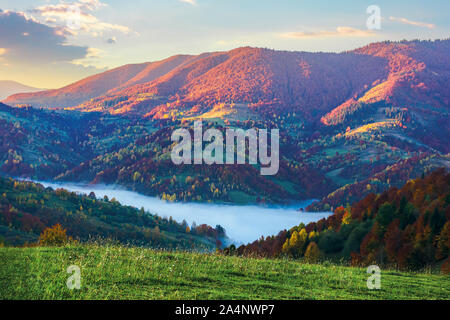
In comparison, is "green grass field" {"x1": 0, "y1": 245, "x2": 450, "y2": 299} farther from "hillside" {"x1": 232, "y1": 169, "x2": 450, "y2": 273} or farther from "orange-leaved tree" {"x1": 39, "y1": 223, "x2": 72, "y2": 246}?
"hillside" {"x1": 232, "y1": 169, "x2": 450, "y2": 273}

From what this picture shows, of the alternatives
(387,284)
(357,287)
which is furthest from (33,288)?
(387,284)

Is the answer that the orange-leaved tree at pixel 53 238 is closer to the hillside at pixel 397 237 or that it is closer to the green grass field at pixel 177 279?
the green grass field at pixel 177 279

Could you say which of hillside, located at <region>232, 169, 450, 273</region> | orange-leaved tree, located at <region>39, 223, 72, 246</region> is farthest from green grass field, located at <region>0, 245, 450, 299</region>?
hillside, located at <region>232, 169, 450, 273</region>

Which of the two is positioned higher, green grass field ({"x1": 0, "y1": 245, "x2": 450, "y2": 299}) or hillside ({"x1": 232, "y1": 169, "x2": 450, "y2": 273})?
green grass field ({"x1": 0, "y1": 245, "x2": 450, "y2": 299})

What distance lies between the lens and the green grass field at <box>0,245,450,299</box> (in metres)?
19.7

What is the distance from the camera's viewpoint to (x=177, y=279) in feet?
76.4

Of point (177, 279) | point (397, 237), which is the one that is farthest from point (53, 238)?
point (397, 237)

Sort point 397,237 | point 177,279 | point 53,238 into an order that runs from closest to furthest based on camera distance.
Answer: point 177,279 → point 53,238 → point 397,237

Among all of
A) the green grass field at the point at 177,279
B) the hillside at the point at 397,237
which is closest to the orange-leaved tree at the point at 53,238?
the green grass field at the point at 177,279

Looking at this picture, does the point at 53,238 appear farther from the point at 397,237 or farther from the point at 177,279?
the point at 397,237

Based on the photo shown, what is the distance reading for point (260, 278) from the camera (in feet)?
86.3

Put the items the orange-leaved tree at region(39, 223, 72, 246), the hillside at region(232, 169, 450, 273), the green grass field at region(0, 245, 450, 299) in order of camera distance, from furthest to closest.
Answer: the hillside at region(232, 169, 450, 273)
the orange-leaved tree at region(39, 223, 72, 246)
the green grass field at region(0, 245, 450, 299)

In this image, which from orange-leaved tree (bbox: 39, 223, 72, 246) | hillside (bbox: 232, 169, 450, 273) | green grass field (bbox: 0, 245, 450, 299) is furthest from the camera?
hillside (bbox: 232, 169, 450, 273)
